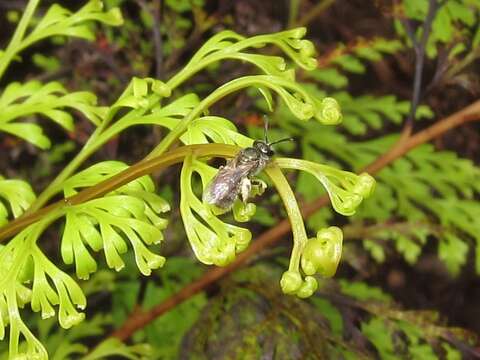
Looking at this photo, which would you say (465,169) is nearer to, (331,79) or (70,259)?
(331,79)

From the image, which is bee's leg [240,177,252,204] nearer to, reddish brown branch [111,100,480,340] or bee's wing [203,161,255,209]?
bee's wing [203,161,255,209]

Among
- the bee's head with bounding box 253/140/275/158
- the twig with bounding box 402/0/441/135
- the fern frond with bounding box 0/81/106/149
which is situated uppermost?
the bee's head with bounding box 253/140/275/158

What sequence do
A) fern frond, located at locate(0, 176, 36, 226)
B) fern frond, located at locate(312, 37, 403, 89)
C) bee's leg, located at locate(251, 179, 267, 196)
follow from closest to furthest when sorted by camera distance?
bee's leg, located at locate(251, 179, 267, 196) < fern frond, located at locate(0, 176, 36, 226) < fern frond, located at locate(312, 37, 403, 89)

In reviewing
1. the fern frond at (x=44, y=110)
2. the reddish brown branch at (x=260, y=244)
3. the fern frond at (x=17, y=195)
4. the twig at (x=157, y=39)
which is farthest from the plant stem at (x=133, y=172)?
the twig at (x=157, y=39)

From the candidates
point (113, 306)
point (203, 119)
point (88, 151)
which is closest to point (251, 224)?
point (113, 306)

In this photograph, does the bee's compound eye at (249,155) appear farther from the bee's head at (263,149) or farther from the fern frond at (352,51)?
the fern frond at (352,51)

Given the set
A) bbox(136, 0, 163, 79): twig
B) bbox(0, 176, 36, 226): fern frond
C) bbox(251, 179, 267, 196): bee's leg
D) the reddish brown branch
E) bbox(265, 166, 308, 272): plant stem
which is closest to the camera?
bbox(265, 166, 308, 272): plant stem

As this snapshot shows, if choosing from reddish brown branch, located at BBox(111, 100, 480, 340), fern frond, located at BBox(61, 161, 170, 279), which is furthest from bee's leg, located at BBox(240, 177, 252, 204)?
reddish brown branch, located at BBox(111, 100, 480, 340)
